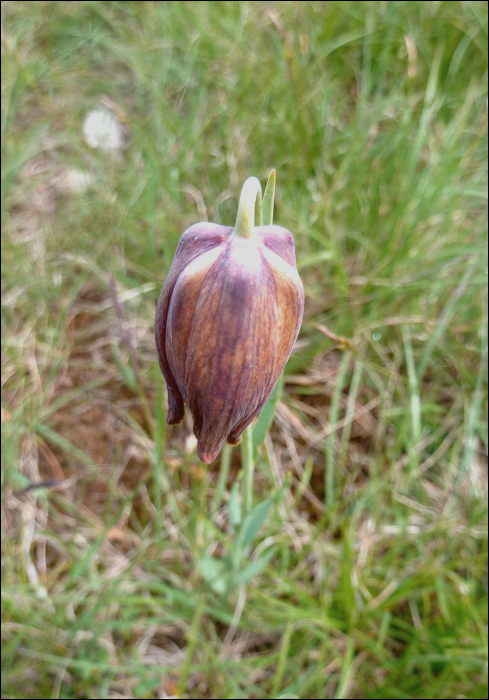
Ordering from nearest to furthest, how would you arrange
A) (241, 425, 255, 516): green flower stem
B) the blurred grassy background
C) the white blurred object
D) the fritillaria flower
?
1. the fritillaria flower
2. (241, 425, 255, 516): green flower stem
3. the blurred grassy background
4. the white blurred object

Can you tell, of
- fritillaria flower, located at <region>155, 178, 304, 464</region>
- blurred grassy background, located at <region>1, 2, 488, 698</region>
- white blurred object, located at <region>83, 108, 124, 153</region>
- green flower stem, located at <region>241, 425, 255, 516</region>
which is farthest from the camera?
white blurred object, located at <region>83, 108, 124, 153</region>

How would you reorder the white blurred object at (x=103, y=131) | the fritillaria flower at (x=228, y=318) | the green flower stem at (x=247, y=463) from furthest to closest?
the white blurred object at (x=103, y=131), the green flower stem at (x=247, y=463), the fritillaria flower at (x=228, y=318)

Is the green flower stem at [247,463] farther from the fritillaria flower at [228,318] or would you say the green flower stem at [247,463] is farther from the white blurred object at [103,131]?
the white blurred object at [103,131]

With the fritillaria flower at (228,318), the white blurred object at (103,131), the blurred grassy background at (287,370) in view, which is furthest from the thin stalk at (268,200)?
A: the white blurred object at (103,131)

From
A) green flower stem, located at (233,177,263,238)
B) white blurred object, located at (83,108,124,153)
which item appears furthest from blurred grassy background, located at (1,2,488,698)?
green flower stem, located at (233,177,263,238)

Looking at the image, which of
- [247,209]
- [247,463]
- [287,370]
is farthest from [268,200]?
[287,370]

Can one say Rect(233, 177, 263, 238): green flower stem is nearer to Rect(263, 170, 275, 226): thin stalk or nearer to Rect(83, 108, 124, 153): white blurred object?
Rect(263, 170, 275, 226): thin stalk

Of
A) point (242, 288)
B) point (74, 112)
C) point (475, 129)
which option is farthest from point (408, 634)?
point (74, 112)
